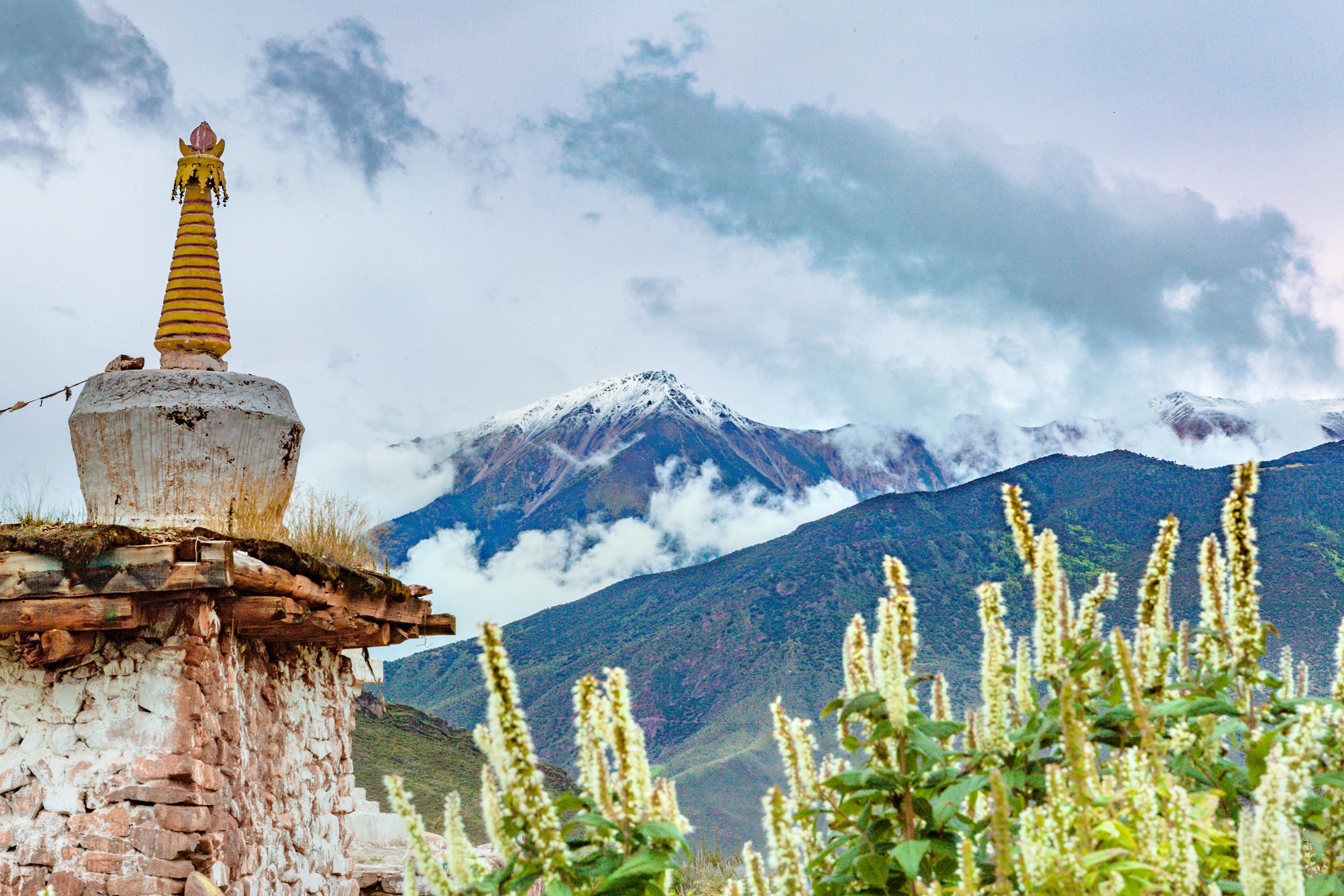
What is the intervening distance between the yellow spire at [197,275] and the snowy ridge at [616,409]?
80.1m

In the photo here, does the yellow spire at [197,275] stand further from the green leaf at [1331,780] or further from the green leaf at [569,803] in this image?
the green leaf at [1331,780]

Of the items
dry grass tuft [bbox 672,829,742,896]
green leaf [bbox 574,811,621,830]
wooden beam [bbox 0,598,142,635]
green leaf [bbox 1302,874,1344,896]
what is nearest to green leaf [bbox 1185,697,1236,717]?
green leaf [bbox 1302,874,1344,896]

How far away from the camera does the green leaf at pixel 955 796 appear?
2639 millimetres

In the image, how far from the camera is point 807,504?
83.2 metres

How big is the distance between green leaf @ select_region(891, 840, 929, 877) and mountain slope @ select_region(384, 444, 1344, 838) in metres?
27.0

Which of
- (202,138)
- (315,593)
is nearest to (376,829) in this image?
(315,593)

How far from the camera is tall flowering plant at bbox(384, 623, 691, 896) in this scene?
2312mm

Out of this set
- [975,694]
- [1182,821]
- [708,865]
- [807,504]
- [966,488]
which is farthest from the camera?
[807,504]

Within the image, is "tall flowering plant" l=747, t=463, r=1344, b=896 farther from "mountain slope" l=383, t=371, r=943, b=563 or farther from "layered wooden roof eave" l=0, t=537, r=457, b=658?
A: "mountain slope" l=383, t=371, r=943, b=563

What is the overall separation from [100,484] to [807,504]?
3013 inches

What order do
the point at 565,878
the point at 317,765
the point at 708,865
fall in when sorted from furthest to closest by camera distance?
1. the point at 708,865
2. the point at 317,765
3. the point at 565,878

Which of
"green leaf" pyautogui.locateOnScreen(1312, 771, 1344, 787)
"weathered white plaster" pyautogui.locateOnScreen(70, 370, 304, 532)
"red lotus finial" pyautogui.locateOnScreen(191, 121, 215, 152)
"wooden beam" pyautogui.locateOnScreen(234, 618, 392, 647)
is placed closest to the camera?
"green leaf" pyautogui.locateOnScreen(1312, 771, 1344, 787)

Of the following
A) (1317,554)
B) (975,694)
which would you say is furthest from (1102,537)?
(975,694)

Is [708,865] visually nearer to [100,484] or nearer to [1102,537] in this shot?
[100,484]
